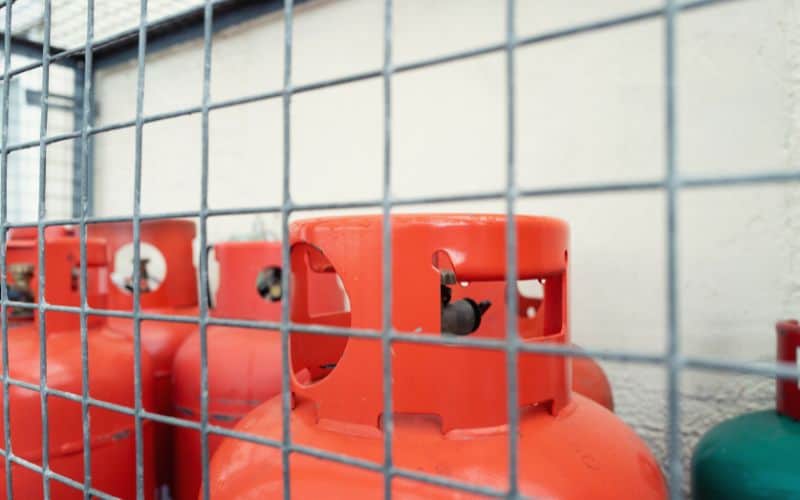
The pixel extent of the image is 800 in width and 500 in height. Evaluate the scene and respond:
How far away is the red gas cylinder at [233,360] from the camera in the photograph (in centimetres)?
103

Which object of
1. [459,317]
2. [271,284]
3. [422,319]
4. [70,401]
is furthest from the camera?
[271,284]

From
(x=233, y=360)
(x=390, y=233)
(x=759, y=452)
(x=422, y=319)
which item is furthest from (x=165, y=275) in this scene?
(x=759, y=452)

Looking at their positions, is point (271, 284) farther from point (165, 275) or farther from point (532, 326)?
point (532, 326)

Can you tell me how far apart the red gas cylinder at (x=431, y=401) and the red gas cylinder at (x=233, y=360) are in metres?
0.42

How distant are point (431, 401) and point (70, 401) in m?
0.68

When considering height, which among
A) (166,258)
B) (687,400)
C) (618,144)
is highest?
(618,144)

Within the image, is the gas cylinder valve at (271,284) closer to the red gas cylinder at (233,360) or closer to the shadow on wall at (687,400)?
the red gas cylinder at (233,360)

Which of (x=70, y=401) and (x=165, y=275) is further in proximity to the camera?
(x=165, y=275)

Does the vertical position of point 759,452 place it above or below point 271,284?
below

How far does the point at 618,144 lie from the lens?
1.14 metres

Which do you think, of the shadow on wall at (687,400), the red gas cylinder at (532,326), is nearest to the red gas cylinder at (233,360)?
the red gas cylinder at (532,326)

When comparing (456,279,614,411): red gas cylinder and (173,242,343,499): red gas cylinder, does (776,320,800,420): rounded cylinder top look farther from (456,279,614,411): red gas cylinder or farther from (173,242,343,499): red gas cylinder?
(173,242,343,499): red gas cylinder

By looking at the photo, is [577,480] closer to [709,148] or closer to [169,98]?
[709,148]

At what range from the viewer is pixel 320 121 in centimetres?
156
